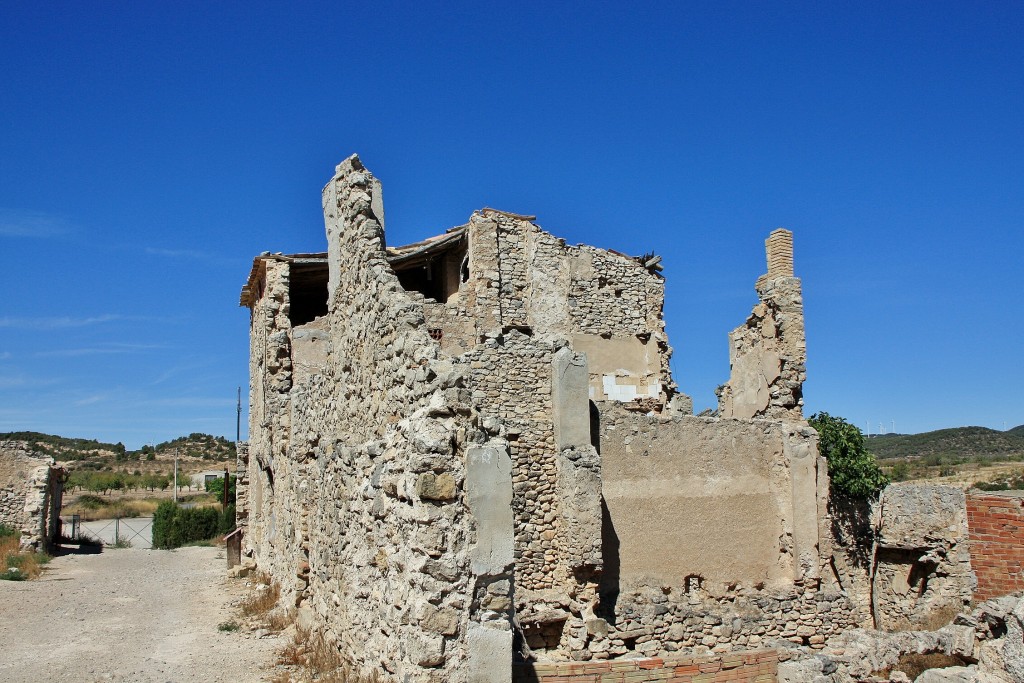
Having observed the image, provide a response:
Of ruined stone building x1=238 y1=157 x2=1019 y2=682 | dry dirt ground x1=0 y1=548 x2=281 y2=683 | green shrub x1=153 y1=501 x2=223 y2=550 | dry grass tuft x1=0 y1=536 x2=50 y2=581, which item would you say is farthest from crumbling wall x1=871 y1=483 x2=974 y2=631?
green shrub x1=153 y1=501 x2=223 y2=550

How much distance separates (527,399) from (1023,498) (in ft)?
25.7

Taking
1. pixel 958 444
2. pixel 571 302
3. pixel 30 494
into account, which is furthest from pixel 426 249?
pixel 958 444

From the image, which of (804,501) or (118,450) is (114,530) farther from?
(118,450)

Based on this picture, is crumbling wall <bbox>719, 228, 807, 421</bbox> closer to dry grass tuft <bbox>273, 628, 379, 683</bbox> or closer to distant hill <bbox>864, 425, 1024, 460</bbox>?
dry grass tuft <bbox>273, 628, 379, 683</bbox>

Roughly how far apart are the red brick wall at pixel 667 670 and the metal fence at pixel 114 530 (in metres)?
21.4

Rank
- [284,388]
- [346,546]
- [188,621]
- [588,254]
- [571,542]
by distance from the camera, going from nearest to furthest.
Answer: [346,546] < [188,621] < [571,542] < [284,388] < [588,254]

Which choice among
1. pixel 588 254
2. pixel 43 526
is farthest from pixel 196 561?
pixel 588 254

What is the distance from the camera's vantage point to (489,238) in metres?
19.4

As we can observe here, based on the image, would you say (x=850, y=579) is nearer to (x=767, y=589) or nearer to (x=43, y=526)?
(x=767, y=589)

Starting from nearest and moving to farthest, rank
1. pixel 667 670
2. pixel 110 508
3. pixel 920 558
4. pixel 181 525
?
pixel 667 670 < pixel 920 558 < pixel 181 525 < pixel 110 508

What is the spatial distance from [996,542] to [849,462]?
447cm

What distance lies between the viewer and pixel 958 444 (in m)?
50.0

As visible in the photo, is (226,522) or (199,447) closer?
(226,522)

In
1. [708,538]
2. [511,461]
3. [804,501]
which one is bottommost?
[708,538]
